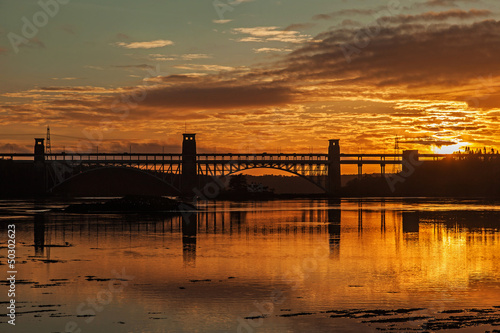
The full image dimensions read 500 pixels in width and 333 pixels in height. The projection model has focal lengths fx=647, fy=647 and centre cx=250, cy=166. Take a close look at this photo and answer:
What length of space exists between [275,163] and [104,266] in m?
119

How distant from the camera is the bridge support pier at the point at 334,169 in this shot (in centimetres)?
15150

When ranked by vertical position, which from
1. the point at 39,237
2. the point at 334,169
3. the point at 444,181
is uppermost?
the point at 334,169

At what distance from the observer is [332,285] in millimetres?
20297

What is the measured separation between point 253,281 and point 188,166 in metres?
124

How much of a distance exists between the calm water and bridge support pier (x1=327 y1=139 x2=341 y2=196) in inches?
4458

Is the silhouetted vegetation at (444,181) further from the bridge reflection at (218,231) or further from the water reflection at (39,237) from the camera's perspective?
the water reflection at (39,237)

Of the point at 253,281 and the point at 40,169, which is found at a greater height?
the point at 40,169

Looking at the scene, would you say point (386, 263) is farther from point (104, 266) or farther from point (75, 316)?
point (75, 316)

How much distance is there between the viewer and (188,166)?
145 metres

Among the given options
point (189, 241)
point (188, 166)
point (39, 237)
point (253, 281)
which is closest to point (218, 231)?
point (189, 241)

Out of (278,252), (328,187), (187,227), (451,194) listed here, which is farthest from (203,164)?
(278,252)

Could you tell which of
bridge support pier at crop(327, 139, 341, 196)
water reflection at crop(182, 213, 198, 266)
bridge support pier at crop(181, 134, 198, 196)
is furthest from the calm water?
bridge support pier at crop(327, 139, 341, 196)

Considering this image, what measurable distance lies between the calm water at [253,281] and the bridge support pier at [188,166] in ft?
338

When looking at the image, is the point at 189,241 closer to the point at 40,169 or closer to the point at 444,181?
the point at 40,169
